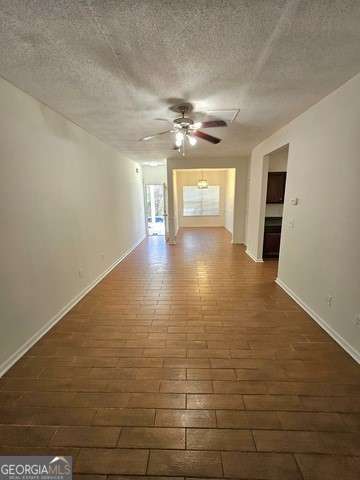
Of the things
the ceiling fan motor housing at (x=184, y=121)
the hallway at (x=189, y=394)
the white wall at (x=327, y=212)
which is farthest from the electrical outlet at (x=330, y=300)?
the ceiling fan motor housing at (x=184, y=121)

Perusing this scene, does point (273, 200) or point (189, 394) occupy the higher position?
point (273, 200)

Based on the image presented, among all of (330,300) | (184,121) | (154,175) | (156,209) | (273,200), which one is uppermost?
(184,121)

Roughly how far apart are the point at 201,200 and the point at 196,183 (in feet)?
2.50

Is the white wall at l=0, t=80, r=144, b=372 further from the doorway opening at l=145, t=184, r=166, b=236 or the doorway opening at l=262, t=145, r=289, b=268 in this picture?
the doorway opening at l=145, t=184, r=166, b=236

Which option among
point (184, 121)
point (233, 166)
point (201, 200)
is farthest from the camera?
point (201, 200)

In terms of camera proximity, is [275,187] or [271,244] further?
[271,244]

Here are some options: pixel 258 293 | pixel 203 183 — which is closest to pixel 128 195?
pixel 203 183

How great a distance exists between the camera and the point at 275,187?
4629 millimetres

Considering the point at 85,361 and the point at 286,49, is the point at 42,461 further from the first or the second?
the point at 286,49

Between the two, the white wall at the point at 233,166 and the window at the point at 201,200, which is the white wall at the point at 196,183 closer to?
the window at the point at 201,200

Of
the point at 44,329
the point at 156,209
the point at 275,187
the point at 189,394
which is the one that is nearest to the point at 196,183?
the point at 156,209

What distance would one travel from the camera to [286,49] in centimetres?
155

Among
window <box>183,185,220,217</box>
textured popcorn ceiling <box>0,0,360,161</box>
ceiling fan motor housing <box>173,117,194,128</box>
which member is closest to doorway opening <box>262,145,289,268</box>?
textured popcorn ceiling <box>0,0,360,161</box>

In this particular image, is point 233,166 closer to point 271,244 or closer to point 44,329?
point 271,244
